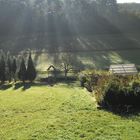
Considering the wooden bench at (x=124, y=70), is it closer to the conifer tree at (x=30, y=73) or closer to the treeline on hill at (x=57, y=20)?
the conifer tree at (x=30, y=73)

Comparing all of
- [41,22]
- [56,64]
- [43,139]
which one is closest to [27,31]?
[41,22]

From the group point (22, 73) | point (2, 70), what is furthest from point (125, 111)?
point (2, 70)

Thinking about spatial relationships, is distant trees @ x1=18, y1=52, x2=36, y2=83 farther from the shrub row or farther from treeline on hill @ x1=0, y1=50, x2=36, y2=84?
the shrub row

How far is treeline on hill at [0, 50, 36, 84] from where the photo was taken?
41844 millimetres

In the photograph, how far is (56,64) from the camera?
5909 cm

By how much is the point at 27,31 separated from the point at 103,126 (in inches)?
2810

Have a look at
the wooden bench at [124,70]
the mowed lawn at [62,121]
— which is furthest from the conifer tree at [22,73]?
the mowed lawn at [62,121]

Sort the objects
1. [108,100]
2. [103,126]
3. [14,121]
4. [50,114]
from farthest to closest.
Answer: [108,100], [50,114], [14,121], [103,126]

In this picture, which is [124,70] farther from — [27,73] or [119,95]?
[119,95]

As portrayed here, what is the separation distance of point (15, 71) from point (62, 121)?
25.9 metres

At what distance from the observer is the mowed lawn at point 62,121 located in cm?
1628

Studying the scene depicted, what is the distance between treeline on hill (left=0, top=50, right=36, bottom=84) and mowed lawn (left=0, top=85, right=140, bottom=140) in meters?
15.8

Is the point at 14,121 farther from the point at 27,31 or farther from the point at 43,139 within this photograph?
the point at 27,31

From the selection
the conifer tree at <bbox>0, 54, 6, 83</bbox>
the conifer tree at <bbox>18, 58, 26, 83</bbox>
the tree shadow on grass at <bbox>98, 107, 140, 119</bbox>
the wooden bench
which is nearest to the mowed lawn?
the tree shadow on grass at <bbox>98, 107, 140, 119</bbox>
